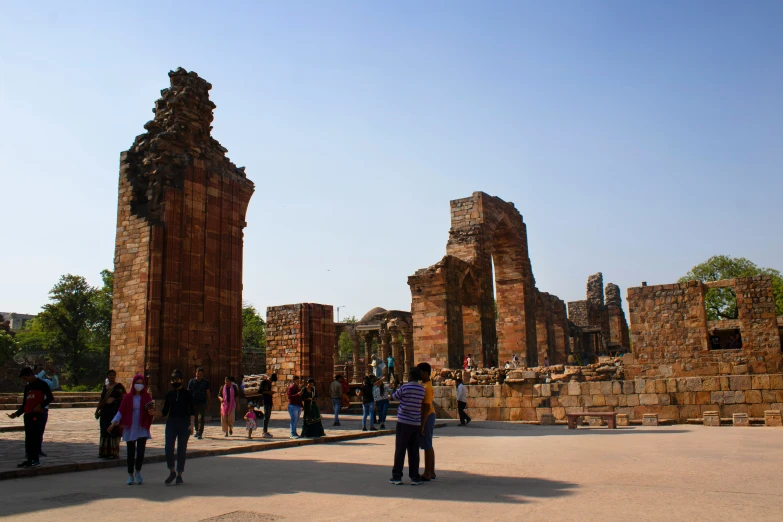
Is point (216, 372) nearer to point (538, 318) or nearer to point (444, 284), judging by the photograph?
point (444, 284)

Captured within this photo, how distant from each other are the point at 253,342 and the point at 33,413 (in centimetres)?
5210

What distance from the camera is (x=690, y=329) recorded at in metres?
19.9

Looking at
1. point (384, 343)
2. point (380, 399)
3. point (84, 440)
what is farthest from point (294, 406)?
point (384, 343)

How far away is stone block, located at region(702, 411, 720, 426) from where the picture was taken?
13698 mm

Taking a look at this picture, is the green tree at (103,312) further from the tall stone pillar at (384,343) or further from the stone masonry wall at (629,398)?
the stone masonry wall at (629,398)

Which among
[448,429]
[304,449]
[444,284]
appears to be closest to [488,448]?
[304,449]

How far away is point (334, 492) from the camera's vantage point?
5.81 metres

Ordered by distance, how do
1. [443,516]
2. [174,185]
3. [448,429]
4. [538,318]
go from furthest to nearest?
1. [538,318]
2. [174,185]
3. [448,429]
4. [443,516]

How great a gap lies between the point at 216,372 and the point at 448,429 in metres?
6.14

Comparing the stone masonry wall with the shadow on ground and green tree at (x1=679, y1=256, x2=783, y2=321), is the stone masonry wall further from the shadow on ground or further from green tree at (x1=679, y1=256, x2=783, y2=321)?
green tree at (x1=679, y1=256, x2=783, y2=321)

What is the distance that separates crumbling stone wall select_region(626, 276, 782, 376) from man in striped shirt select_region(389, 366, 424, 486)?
601 inches

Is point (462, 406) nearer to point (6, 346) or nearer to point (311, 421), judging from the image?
point (311, 421)

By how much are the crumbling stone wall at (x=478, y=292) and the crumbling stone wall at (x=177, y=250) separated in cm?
782

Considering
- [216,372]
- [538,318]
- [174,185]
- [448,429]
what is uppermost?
[174,185]
